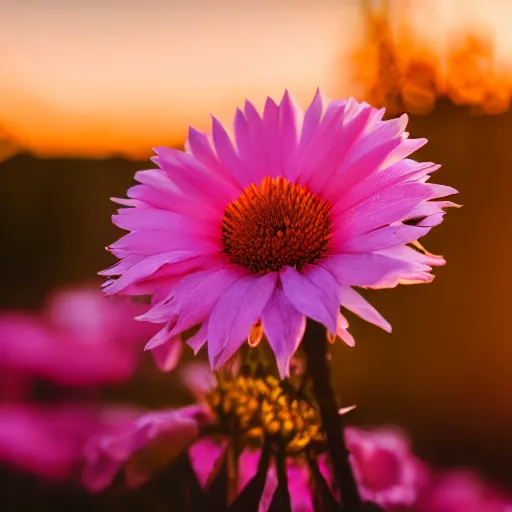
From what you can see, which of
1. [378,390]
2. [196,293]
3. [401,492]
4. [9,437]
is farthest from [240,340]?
[378,390]

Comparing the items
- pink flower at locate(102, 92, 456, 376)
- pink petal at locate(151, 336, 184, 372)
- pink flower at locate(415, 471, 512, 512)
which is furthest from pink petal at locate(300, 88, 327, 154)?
pink flower at locate(415, 471, 512, 512)

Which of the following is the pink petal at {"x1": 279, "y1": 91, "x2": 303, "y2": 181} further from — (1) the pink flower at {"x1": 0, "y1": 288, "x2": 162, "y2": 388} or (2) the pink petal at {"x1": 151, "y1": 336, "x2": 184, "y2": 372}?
(1) the pink flower at {"x1": 0, "y1": 288, "x2": 162, "y2": 388}

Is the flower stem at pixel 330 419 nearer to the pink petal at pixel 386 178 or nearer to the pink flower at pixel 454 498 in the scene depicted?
the pink petal at pixel 386 178

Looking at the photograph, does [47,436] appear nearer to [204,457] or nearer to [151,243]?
[204,457]

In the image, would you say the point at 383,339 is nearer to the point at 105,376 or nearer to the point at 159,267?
the point at 105,376

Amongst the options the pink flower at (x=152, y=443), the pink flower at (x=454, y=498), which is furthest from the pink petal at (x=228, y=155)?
the pink flower at (x=454, y=498)

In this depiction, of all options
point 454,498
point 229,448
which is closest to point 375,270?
point 229,448

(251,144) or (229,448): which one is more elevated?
(251,144)
